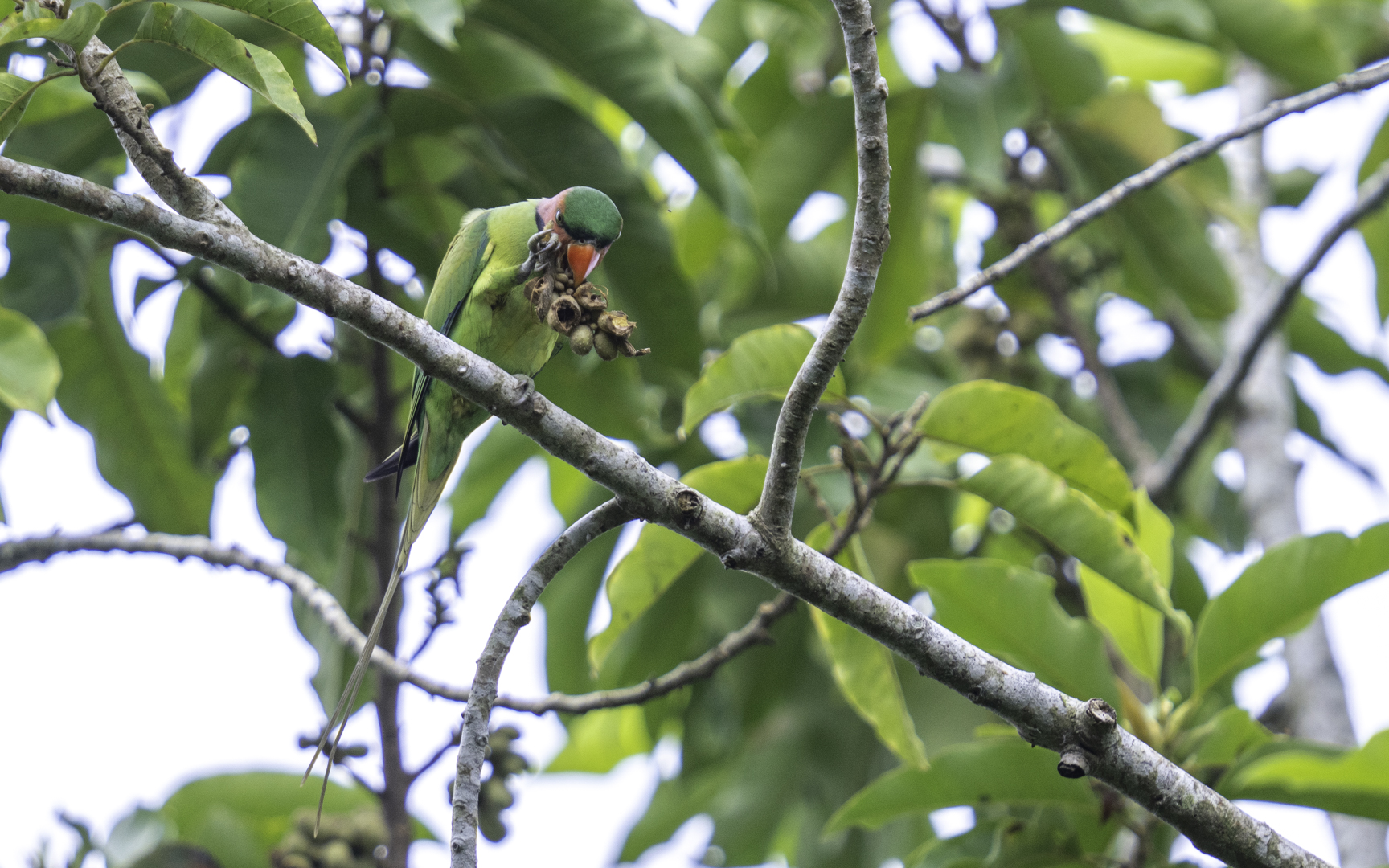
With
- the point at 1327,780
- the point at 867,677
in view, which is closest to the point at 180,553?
the point at 867,677

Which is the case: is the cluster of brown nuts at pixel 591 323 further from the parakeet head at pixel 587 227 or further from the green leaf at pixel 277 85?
the green leaf at pixel 277 85

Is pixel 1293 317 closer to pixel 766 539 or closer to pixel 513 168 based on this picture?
pixel 513 168

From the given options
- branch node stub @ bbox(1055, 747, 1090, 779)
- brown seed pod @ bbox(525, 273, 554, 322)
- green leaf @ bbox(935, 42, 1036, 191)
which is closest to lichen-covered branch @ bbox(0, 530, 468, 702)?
brown seed pod @ bbox(525, 273, 554, 322)

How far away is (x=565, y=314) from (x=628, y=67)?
1.29 m

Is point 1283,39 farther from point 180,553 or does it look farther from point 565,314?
point 180,553

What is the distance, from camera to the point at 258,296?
267 centimetres

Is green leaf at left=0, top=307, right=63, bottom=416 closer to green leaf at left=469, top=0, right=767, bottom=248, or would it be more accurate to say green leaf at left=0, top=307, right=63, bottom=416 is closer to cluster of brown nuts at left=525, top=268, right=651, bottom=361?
cluster of brown nuts at left=525, top=268, right=651, bottom=361

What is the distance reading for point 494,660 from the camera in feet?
5.53

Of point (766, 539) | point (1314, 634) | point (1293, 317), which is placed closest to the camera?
point (766, 539)

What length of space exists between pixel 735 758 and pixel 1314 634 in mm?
1897

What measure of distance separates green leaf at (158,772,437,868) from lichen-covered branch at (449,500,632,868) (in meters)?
1.85

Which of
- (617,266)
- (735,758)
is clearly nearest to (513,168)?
(617,266)

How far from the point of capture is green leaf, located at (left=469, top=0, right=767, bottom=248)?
282cm

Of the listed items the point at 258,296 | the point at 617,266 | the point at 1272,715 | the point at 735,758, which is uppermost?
the point at 617,266
